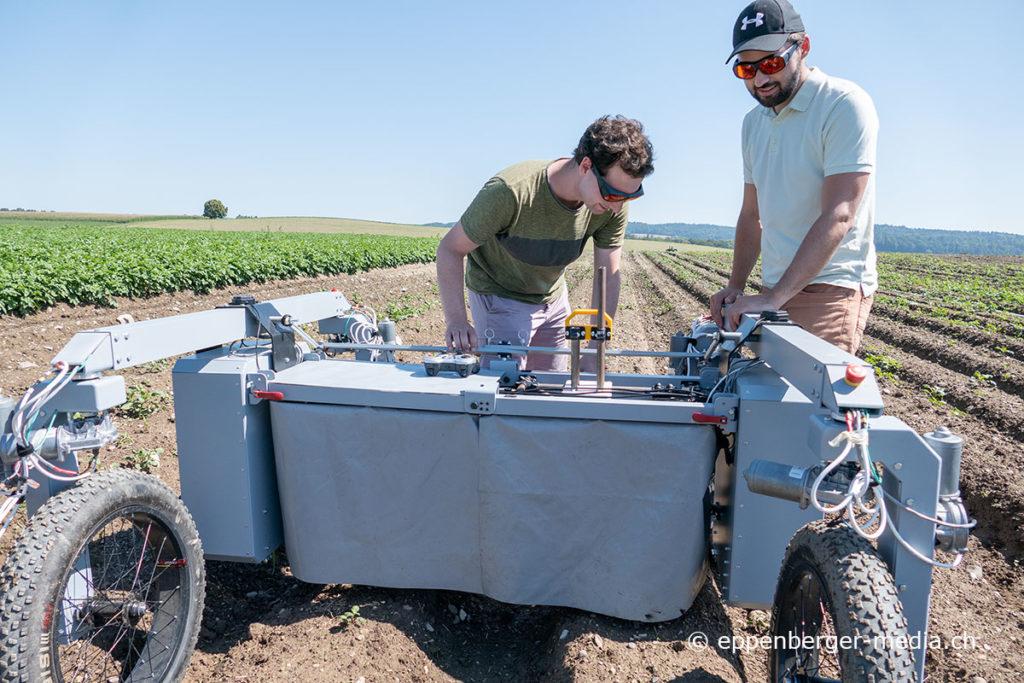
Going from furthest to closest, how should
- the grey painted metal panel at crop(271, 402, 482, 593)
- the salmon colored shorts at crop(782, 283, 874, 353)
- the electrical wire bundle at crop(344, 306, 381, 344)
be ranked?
the electrical wire bundle at crop(344, 306, 381, 344) < the salmon colored shorts at crop(782, 283, 874, 353) < the grey painted metal panel at crop(271, 402, 482, 593)

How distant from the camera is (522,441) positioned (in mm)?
2469

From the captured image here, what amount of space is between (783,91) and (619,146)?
0.73 metres

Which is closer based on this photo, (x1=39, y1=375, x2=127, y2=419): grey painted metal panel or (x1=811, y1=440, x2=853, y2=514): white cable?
(x1=811, y1=440, x2=853, y2=514): white cable

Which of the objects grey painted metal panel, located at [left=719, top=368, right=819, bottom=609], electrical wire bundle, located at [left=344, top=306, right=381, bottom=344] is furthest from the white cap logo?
electrical wire bundle, located at [left=344, top=306, right=381, bottom=344]

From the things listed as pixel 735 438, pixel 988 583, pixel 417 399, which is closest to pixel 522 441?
pixel 417 399

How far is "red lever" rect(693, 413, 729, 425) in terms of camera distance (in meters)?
2.33

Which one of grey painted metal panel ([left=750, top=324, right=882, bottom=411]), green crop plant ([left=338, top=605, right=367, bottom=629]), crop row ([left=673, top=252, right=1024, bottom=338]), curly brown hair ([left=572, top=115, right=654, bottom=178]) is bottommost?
crop row ([left=673, top=252, right=1024, bottom=338])

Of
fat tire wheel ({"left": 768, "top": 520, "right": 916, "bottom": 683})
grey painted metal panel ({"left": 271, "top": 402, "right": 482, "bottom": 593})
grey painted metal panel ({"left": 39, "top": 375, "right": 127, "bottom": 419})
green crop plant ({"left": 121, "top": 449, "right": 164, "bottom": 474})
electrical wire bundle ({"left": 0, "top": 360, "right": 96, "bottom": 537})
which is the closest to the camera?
fat tire wheel ({"left": 768, "top": 520, "right": 916, "bottom": 683})

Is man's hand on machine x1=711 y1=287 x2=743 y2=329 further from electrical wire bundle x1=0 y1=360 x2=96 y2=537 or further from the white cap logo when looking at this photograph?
electrical wire bundle x1=0 y1=360 x2=96 y2=537

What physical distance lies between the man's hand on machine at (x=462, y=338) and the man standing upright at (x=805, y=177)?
112cm

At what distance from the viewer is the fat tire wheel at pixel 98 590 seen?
1675mm

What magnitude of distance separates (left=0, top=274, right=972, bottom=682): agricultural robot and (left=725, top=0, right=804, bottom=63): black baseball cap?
3.57 ft

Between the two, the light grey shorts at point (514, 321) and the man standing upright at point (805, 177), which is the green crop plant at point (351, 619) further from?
the man standing upright at point (805, 177)

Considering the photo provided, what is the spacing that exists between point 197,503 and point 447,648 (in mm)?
1146
